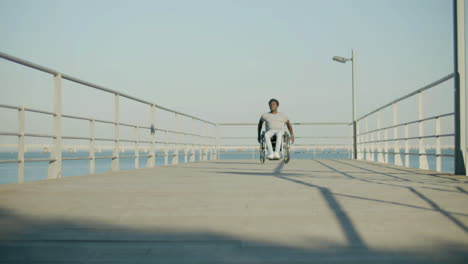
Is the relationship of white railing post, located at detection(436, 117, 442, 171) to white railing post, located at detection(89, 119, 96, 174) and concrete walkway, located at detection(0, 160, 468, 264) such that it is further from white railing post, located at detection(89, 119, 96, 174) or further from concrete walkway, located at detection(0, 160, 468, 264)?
white railing post, located at detection(89, 119, 96, 174)

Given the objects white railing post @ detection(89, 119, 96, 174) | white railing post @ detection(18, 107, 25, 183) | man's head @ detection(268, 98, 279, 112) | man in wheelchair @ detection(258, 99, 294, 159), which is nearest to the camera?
white railing post @ detection(18, 107, 25, 183)

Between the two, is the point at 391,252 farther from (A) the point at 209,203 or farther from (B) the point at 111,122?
(B) the point at 111,122

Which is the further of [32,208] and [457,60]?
[457,60]

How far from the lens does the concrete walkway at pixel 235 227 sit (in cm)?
163

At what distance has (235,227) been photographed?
6.86 feet

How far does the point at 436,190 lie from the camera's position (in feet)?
11.3

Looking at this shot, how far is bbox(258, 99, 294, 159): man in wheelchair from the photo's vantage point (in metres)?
7.42

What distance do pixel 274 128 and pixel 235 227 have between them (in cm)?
558

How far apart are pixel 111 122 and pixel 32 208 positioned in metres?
3.54

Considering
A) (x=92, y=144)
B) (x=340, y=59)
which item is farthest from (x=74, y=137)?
(x=340, y=59)

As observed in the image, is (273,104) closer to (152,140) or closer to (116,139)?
(152,140)

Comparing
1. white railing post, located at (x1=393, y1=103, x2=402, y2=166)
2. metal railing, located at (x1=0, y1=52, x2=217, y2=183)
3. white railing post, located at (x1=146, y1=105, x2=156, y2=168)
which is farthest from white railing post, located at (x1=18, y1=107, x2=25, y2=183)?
white railing post, located at (x1=393, y1=103, x2=402, y2=166)

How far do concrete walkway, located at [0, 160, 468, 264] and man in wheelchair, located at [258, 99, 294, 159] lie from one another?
404cm

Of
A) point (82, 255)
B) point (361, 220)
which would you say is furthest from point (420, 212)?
point (82, 255)
